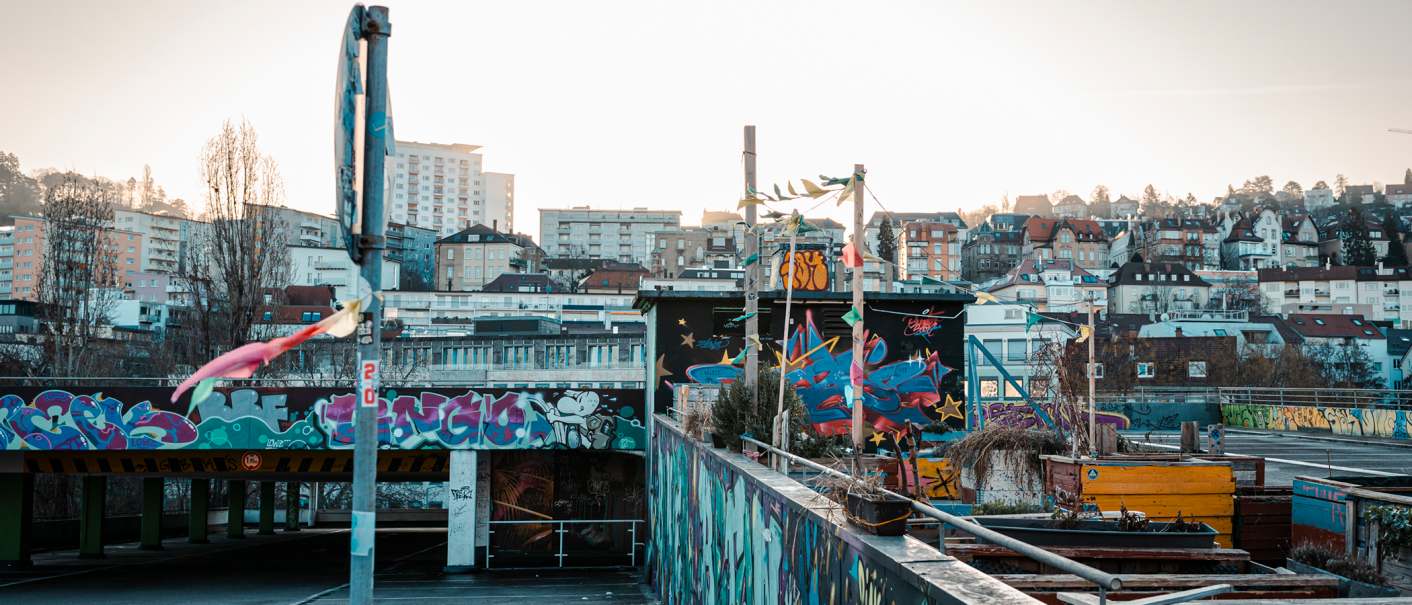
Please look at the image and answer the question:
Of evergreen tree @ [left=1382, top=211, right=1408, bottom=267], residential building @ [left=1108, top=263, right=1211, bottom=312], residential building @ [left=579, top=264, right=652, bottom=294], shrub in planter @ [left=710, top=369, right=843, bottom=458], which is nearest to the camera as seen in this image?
shrub in planter @ [left=710, top=369, right=843, bottom=458]

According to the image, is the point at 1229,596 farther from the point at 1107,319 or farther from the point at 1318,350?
the point at 1107,319

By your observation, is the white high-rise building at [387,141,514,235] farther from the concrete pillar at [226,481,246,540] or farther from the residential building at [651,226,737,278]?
the concrete pillar at [226,481,246,540]

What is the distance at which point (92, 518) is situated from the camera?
114 feet

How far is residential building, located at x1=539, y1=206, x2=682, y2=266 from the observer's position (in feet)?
511

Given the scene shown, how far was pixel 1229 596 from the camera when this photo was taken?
622 centimetres

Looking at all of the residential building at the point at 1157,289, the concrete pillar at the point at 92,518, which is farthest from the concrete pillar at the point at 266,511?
the residential building at the point at 1157,289

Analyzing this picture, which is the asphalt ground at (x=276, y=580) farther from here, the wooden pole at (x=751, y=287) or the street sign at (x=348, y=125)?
the street sign at (x=348, y=125)

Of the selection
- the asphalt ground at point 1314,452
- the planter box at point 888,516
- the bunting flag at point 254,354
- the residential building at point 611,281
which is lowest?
the asphalt ground at point 1314,452

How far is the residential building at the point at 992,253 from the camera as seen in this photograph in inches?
5940

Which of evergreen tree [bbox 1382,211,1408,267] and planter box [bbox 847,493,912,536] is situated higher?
evergreen tree [bbox 1382,211,1408,267]

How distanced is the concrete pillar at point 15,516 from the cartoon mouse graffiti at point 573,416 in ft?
55.1

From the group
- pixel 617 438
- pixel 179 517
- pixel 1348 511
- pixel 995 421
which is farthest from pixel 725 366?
pixel 179 517

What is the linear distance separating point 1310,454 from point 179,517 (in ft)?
148

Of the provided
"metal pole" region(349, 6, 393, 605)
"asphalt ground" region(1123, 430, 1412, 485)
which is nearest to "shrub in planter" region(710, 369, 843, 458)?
"asphalt ground" region(1123, 430, 1412, 485)
